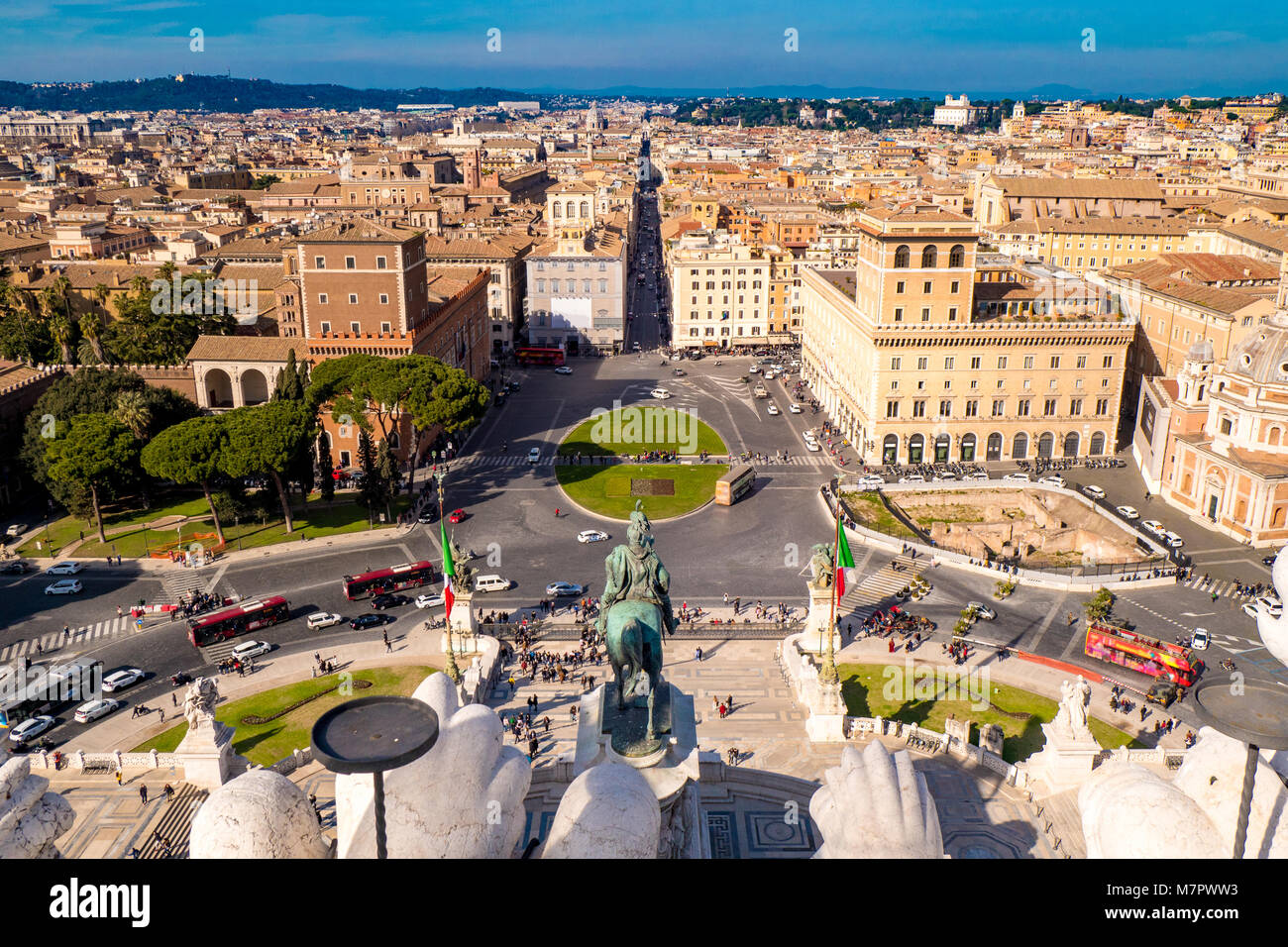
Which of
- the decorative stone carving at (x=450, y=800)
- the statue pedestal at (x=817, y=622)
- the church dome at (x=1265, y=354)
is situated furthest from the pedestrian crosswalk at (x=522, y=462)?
the decorative stone carving at (x=450, y=800)

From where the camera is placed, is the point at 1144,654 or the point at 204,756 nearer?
the point at 204,756

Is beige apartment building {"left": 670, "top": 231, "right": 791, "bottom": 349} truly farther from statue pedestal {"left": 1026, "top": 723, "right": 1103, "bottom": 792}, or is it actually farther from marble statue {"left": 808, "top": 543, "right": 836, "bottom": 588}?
statue pedestal {"left": 1026, "top": 723, "right": 1103, "bottom": 792}

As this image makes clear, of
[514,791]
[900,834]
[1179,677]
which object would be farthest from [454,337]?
[900,834]

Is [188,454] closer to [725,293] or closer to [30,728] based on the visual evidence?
[30,728]

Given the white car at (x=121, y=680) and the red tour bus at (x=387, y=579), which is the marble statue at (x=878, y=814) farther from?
the red tour bus at (x=387, y=579)

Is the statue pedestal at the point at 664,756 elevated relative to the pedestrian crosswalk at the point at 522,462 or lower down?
elevated

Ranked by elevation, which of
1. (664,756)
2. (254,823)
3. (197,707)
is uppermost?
(254,823)

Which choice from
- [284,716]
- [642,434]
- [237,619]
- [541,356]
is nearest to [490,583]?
[237,619]
